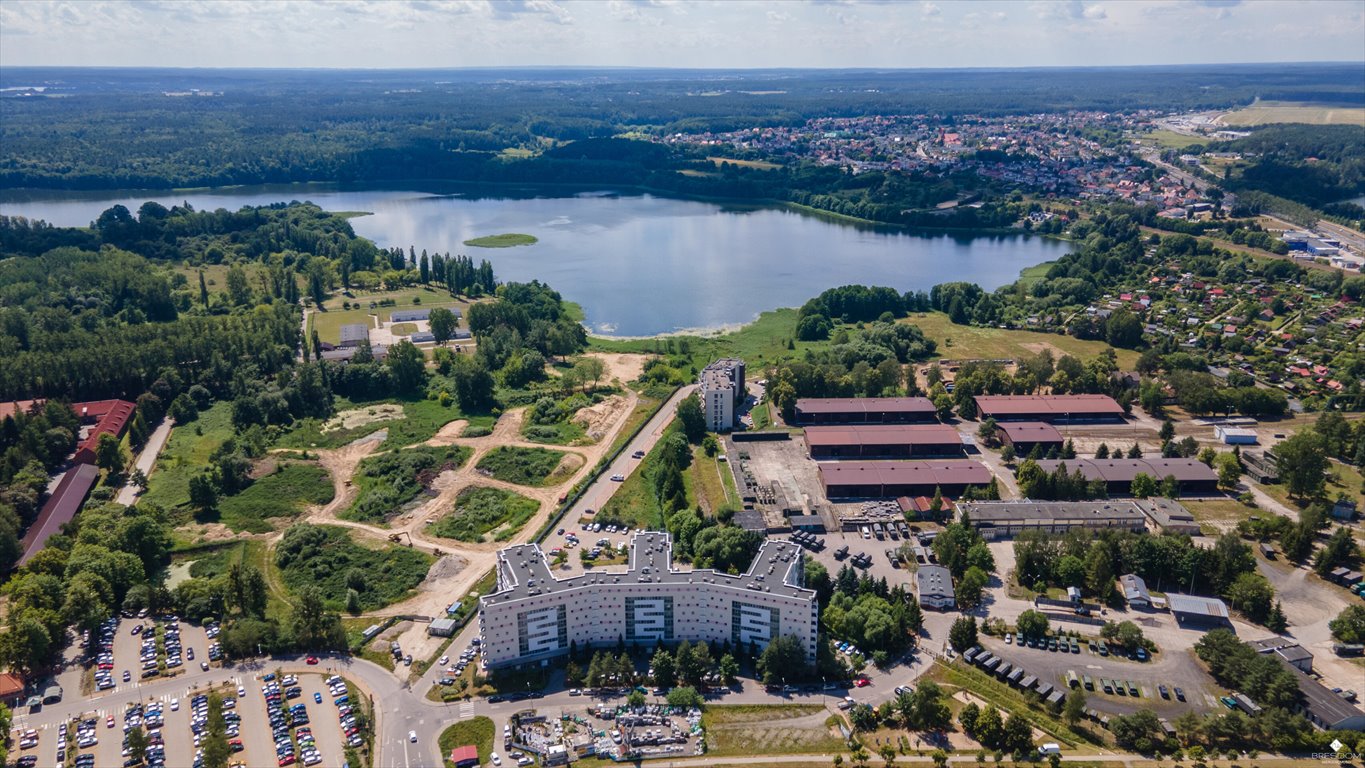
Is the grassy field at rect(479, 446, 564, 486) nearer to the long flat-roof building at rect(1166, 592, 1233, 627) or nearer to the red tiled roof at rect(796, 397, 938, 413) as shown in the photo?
the red tiled roof at rect(796, 397, 938, 413)

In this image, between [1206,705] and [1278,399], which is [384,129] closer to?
[1278,399]

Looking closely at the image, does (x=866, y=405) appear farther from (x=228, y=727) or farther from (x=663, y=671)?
(x=228, y=727)

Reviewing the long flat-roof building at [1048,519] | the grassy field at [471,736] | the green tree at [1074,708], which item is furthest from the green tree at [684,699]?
the long flat-roof building at [1048,519]

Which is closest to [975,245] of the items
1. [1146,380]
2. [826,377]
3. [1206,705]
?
[1146,380]

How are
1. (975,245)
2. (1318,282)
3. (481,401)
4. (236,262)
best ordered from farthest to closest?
(975,245) → (236,262) → (1318,282) → (481,401)

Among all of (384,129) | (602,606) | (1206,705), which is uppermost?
(384,129)
